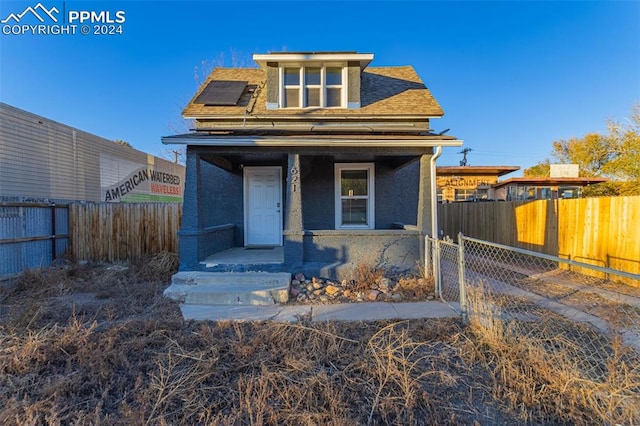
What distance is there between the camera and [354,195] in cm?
824

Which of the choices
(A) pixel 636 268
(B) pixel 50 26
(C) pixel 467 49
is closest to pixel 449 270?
(A) pixel 636 268

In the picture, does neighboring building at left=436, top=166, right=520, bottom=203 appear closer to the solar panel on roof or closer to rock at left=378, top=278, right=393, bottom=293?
the solar panel on roof

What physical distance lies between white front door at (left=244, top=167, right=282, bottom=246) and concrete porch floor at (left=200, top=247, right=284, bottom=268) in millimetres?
382

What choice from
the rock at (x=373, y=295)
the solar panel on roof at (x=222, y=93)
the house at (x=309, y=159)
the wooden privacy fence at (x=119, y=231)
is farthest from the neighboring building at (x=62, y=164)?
the rock at (x=373, y=295)

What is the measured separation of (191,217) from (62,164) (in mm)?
8735

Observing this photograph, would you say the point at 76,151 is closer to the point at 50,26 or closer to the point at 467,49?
the point at 50,26

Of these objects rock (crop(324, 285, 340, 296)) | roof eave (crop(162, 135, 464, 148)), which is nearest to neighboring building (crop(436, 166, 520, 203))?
roof eave (crop(162, 135, 464, 148))

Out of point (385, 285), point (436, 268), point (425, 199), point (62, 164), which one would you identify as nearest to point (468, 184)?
point (425, 199)

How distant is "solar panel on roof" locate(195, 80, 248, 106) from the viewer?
7.97 meters

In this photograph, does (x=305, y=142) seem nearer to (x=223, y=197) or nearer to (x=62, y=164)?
(x=223, y=197)

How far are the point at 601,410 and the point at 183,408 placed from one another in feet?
11.3

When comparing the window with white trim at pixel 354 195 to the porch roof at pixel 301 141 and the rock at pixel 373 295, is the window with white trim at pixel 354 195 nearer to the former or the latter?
the porch roof at pixel 301 141

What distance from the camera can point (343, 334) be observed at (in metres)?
3.76

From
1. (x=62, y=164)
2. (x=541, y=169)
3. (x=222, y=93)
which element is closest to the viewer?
(x=222, y=93)
